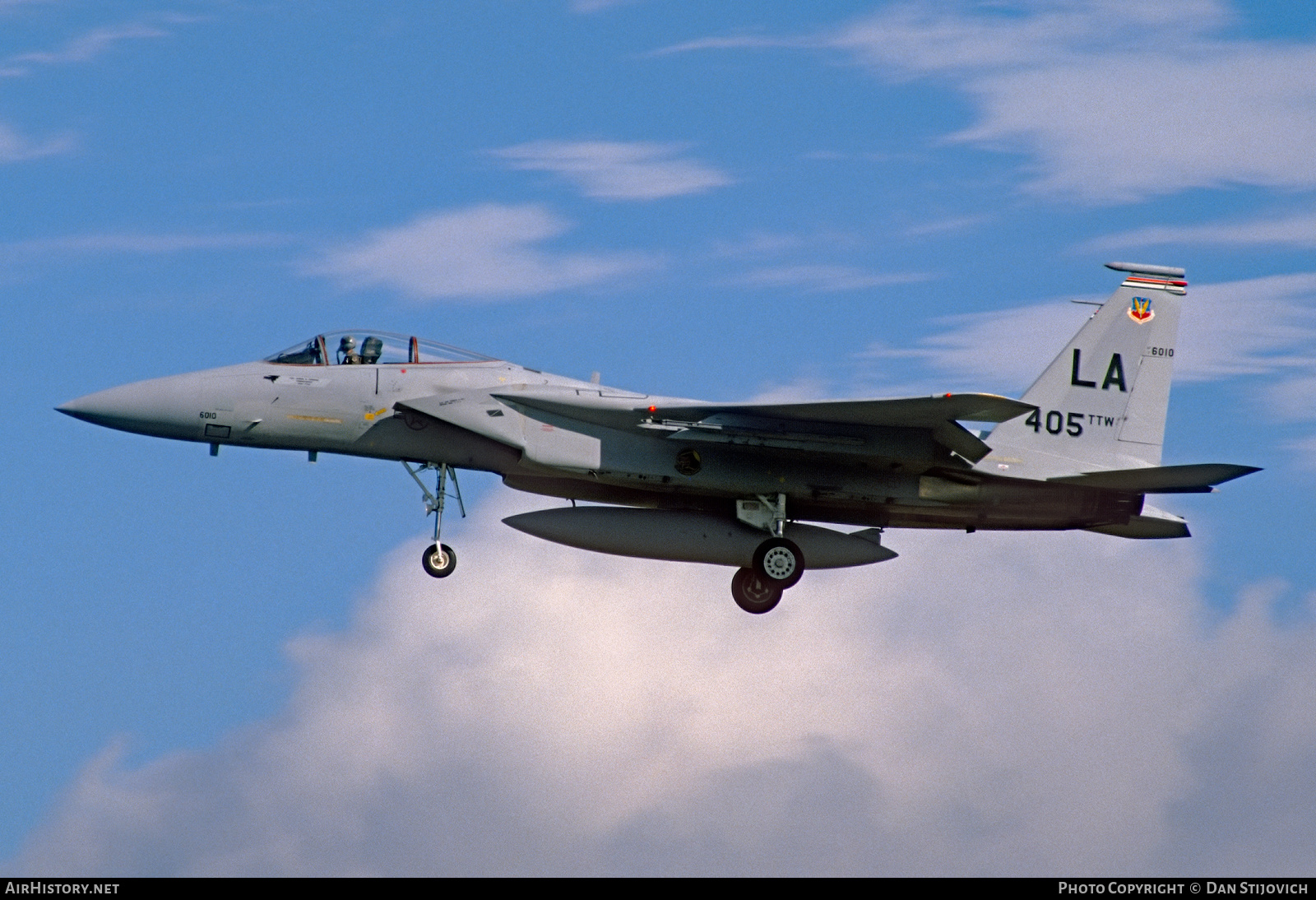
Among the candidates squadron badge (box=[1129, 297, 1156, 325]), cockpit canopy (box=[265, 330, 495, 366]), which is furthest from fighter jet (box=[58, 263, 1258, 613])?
squadron badge (box=[1129, 297, 1156, 325])

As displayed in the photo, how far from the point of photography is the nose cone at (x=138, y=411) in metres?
21.8

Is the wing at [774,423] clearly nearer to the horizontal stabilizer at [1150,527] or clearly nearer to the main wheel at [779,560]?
the main wheel at [779,560]

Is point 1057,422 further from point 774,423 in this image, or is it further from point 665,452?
point 665,452

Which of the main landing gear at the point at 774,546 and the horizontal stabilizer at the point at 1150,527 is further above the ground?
the horizontal stabilizer at the point at 1150,527

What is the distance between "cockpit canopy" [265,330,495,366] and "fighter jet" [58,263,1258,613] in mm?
22

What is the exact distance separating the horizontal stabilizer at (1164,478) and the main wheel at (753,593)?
13.5ft

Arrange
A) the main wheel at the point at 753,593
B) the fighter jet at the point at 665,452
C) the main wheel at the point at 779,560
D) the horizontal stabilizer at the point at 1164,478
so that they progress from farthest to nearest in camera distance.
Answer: the main wheel at the point at 753,593 → the main wheel at the point at 779,560 → the fighter jet at the point at 665,452 → the horizontal stabilizer at the point at 1164,478

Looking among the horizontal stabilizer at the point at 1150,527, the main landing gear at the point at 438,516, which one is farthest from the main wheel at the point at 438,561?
the horizontal stabilizer at the point at 1150,527

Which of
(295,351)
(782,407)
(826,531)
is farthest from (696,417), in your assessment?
(295,351)

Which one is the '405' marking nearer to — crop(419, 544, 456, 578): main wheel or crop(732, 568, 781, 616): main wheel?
crop(732, 568, 781, 616): main wheel

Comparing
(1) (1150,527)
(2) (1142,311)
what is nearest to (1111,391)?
(2) (1142,311)

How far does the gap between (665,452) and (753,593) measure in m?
2.60
